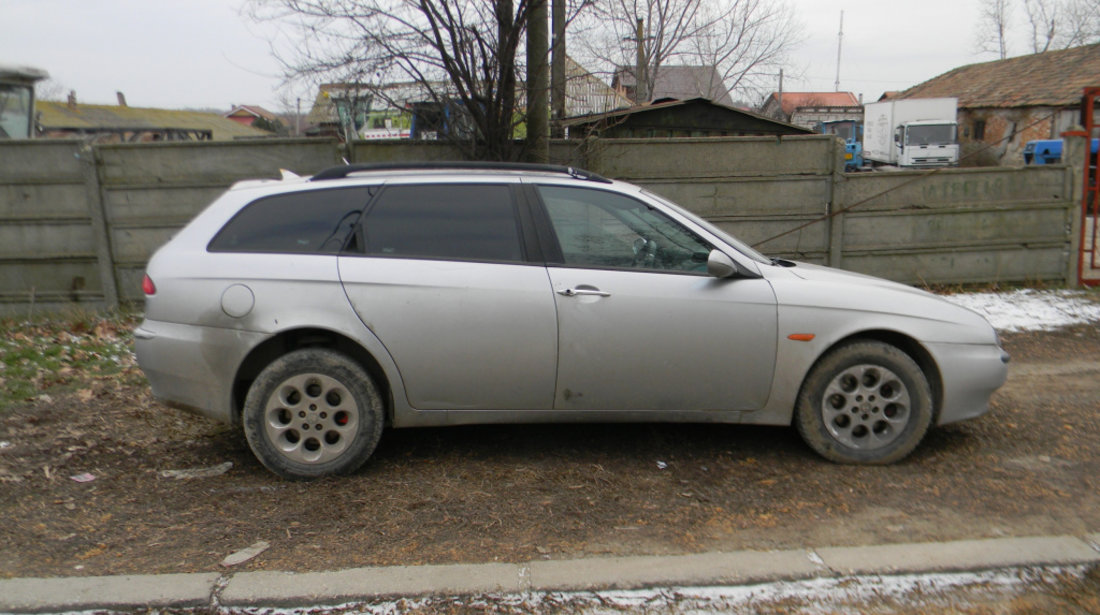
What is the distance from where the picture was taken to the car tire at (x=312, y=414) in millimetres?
4402

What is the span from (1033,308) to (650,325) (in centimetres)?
634

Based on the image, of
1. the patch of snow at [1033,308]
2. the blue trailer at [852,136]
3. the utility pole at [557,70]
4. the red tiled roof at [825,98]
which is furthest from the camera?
the red tiled roof at [825,98]

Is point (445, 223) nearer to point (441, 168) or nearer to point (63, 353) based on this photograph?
point (441, 168)

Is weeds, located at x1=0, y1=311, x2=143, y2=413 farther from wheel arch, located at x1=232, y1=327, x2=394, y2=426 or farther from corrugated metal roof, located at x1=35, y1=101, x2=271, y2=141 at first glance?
corrugated metal roof, located at x1=35, y1=101, x2=271, y2=141

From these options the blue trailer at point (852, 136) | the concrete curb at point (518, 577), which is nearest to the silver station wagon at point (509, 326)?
the concrete curb at point (518, 577)

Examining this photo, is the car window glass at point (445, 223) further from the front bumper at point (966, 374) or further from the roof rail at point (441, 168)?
the front bumper at point (966, 374)

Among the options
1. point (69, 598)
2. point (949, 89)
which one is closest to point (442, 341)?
point (69, 598)

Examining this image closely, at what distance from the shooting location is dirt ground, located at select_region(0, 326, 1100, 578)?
3.81 m

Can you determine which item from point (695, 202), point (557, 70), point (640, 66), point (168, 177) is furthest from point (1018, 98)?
point (168, 177)

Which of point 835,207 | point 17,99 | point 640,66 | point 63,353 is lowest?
point 63,353

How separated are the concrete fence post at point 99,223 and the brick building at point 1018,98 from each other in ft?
88.9

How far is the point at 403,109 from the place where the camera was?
8.64m

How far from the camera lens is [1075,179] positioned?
9.29m

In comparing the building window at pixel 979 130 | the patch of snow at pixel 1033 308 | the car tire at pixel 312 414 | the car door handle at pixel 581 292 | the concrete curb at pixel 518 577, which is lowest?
the concrete curb at pixel 518 577
